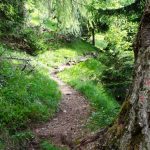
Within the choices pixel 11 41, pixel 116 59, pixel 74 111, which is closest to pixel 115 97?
pixel 116 59

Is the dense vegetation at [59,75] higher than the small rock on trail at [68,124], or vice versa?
the dense vegetation at [59,75]

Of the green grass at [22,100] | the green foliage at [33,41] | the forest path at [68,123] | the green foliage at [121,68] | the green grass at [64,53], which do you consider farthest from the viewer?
the green foliage at [33,41]

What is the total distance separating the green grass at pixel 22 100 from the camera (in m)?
9.09

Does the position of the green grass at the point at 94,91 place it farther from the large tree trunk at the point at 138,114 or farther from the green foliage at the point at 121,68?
the large tree trunk at the point at 138,114

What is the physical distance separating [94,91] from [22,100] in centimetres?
463

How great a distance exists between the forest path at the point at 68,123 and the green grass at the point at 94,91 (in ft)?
0.99

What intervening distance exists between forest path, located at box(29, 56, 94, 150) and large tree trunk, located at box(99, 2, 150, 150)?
1505 millimetres

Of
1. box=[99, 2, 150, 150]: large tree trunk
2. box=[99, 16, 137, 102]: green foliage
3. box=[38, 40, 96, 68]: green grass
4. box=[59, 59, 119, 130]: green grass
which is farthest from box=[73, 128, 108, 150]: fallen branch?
box=[38, 40, 96, 68]: green grass

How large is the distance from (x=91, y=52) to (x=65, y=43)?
2246 mm

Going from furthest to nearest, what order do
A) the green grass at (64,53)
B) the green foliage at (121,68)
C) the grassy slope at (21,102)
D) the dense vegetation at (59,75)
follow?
the green grass at (64,53)
the green foliage at (121,68)
the dense vegetation at (59,75)
the grassy slope at (21,102)

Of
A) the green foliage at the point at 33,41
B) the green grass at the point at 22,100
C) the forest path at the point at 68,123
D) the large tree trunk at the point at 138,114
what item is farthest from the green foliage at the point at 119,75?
the green foliage at the point at 33,41

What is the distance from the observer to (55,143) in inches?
328

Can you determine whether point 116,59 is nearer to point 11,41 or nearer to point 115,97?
point 115,97

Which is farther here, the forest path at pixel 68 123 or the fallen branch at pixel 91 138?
the forest path at pixel 68 123
